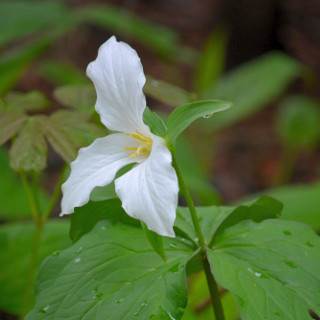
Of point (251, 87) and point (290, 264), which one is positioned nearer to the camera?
point (290, 264)

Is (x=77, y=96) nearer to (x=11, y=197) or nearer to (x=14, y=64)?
(x=11, y=197)

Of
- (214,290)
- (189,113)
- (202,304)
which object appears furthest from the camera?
(202,304)

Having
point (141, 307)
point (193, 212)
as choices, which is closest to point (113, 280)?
point (141, 307)

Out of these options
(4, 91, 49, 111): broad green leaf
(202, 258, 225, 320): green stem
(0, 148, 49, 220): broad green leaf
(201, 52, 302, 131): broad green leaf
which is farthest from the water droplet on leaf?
(201, 52, 302, 131): broad green leaf

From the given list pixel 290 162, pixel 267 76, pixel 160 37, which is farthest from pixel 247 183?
pixel 160 37

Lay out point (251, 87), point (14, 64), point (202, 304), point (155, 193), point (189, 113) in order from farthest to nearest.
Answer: point (251, 87)
point (14, 64)
point (202, 304)
point (189, 113)
point (155, 193)
